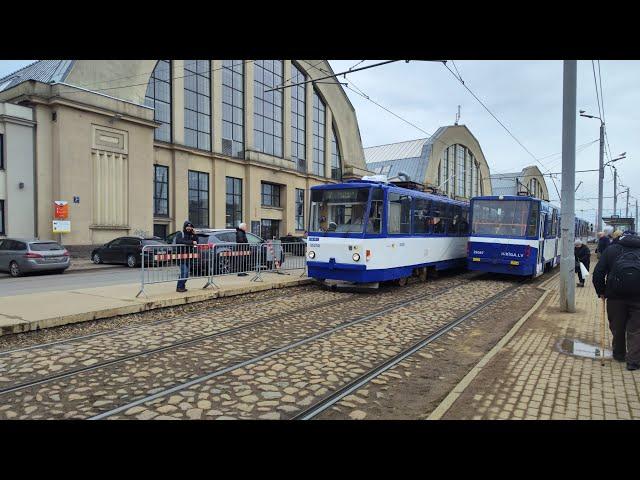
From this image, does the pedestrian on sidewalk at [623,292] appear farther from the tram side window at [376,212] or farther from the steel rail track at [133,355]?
the tram side window at [376,212]

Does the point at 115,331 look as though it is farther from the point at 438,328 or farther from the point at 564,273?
the point at 564,273

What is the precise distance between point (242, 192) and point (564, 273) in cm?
2779

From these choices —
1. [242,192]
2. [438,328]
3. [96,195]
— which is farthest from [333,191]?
[242,192]

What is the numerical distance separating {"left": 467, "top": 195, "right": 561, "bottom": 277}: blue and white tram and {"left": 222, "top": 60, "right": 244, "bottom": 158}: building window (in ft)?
71.9

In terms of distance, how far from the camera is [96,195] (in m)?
24.2

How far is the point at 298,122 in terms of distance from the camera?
3991cm

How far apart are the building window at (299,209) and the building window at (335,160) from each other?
587cm

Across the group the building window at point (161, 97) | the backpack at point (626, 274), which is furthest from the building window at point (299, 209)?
the backpack at point (626, 274)

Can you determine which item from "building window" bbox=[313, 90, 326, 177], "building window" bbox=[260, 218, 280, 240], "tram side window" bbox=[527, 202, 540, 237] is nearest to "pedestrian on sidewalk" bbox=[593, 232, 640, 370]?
"tram side window" bbox=[527, 202, 540, 237]

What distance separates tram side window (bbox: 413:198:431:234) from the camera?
14.0 metres

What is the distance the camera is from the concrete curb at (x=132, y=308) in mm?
7422

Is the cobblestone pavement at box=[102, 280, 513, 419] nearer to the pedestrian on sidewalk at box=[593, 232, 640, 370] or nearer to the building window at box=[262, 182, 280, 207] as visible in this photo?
A: the pedestrian on sidewalk at box=[593, 232, 640, 370]

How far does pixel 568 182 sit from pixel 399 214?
4.52m
